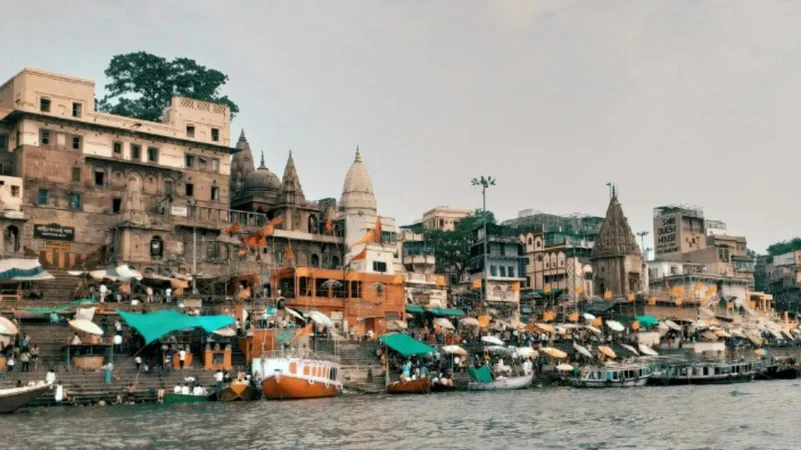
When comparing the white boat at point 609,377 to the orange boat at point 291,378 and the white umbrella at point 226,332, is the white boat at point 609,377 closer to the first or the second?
the orange boat at point 291,378

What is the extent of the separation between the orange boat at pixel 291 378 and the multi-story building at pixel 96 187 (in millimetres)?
17015

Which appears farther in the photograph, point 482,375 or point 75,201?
point 75,201

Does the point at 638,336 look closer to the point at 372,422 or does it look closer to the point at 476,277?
the point at 476,277

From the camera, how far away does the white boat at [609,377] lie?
54.7 meters

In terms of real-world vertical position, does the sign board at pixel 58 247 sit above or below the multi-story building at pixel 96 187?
below

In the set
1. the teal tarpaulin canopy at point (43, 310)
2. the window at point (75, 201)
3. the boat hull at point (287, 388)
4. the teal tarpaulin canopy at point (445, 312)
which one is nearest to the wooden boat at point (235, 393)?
the boat hull at point (287, 388)

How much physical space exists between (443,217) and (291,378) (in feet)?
248

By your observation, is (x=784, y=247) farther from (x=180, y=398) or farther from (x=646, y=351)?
(x=180, y=398)

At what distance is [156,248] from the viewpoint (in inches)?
2371

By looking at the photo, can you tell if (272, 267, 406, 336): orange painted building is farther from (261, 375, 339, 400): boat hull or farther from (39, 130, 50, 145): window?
(39, 130, 50, 145): window

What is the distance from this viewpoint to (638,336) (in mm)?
73500

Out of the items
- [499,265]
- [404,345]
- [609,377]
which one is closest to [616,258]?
[499,265]

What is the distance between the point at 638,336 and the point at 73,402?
148 ft

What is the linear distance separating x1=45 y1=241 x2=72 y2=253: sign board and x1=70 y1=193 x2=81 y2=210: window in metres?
2.63
